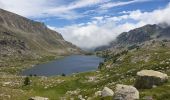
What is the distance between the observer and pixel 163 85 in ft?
188

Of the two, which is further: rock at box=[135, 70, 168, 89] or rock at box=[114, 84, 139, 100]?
rock at box=[135, 70, 168, 89]

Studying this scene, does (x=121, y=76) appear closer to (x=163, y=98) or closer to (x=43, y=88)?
(x=43, y=88)

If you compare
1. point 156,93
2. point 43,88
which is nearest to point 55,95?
point 43,88

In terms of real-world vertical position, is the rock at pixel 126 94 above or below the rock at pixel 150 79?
below

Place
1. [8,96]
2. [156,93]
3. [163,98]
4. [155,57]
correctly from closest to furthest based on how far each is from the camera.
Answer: [163,98], [156,93], [8,96], [155,57]

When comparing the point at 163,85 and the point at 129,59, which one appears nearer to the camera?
the point at 163,85

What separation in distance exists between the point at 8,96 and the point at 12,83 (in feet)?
154

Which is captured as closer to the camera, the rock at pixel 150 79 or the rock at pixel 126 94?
the rock at pixel 126 94

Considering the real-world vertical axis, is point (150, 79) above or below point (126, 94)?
above

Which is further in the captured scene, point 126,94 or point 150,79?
point 150,79

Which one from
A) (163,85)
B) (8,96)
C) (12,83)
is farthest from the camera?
(12,83)

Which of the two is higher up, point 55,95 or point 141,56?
point 141,56

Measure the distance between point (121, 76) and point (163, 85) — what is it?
62242mm

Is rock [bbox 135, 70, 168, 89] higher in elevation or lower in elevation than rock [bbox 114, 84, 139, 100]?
higher
